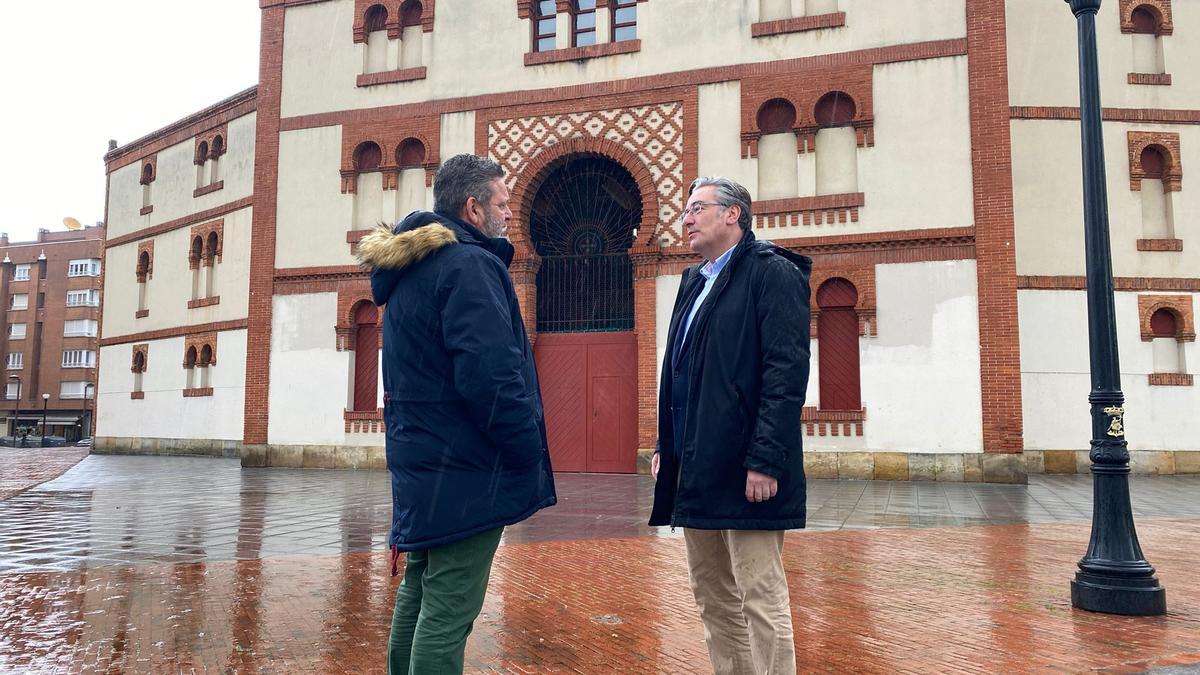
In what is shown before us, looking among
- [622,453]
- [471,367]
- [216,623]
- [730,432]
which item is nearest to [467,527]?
[471,367]

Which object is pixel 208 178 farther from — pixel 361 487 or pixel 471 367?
pixel 471 367

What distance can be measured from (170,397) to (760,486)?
2588cm

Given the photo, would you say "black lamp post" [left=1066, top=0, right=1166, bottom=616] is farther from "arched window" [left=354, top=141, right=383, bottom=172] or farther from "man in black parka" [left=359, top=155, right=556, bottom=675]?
"arched window" [left=354, top=141, right=383, bottom=172]

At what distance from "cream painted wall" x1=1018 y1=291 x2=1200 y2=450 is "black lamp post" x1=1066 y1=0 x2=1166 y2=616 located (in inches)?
500

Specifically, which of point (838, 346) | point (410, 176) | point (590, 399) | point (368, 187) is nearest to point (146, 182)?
point (368, 187)

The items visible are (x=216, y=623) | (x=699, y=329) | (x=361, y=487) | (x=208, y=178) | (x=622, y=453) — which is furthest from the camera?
(x=208, y=178)

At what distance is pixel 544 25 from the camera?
753 inches

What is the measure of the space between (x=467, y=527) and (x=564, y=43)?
17329 mm

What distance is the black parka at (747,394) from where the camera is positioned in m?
3.05

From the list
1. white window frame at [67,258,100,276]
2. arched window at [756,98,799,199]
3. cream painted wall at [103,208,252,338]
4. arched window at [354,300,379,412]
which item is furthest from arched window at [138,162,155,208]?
white window frame at [67,258,100,276]

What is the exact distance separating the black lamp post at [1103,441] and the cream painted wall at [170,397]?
21.2 meters

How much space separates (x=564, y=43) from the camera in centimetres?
1866

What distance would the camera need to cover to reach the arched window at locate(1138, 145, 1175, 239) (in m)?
17.6

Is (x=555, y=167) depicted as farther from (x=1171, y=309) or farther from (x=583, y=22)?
(x=1171, y=309)
